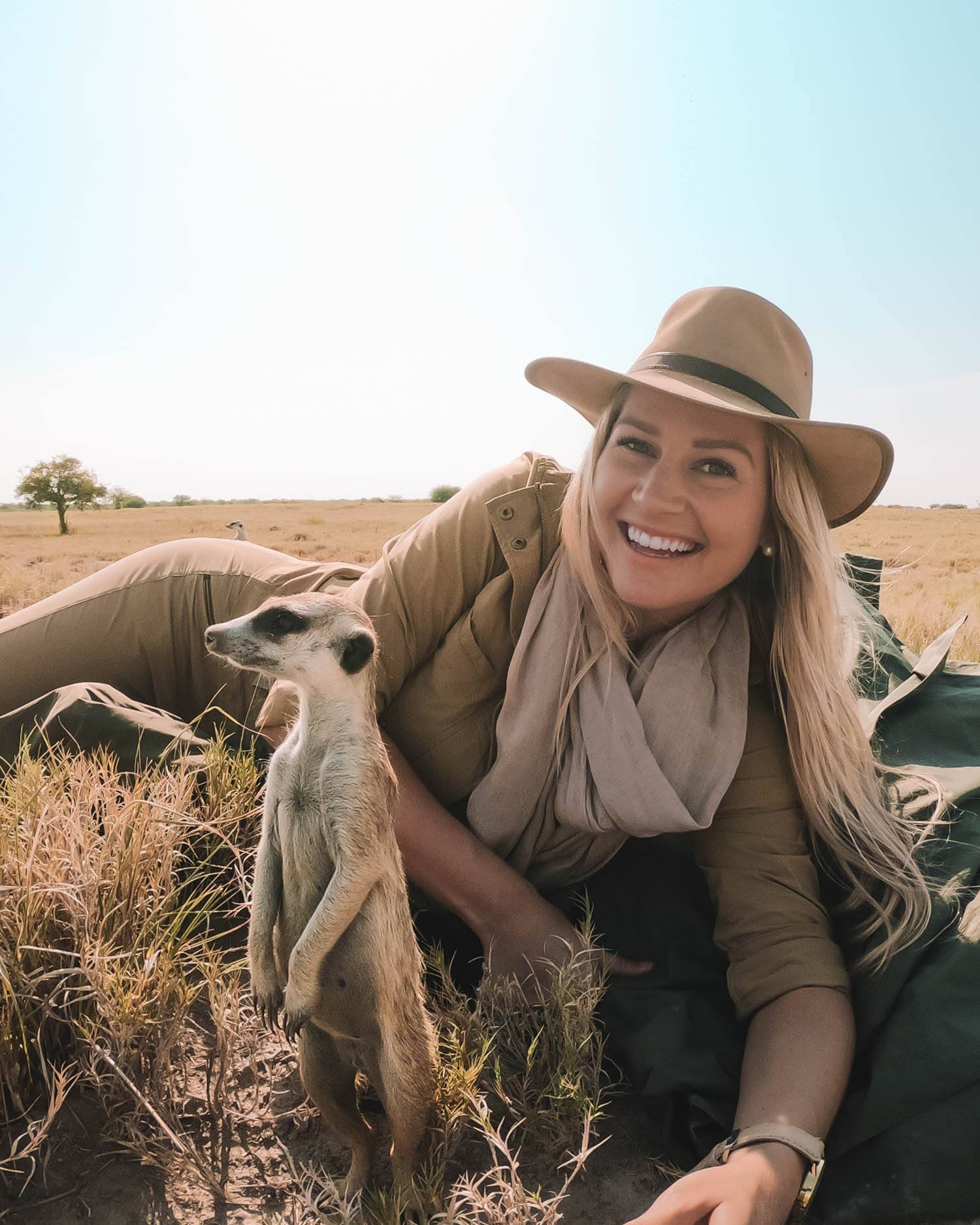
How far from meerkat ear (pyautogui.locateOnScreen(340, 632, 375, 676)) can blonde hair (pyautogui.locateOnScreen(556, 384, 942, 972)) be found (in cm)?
88

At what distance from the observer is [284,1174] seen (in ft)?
6.17

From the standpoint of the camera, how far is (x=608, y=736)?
7.81 feet

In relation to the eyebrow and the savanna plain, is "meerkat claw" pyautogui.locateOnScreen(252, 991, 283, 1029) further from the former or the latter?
the eyebrow

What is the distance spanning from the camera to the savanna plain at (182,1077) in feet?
5.76

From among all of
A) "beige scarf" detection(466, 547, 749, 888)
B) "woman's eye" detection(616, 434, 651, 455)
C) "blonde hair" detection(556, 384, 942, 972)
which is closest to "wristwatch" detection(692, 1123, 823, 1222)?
"blonde hair" detection(556, 384, 942, 972)

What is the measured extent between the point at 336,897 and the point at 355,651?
1.67 ft

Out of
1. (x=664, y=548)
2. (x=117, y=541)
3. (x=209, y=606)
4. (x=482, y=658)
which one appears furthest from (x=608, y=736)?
(x=117, y=541)

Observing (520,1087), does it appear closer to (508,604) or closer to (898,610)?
(508,604)

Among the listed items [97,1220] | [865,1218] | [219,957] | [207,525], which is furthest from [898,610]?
[207,525]

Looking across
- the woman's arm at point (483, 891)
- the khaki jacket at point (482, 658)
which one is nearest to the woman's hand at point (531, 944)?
the woman's arm at point (483, 891)

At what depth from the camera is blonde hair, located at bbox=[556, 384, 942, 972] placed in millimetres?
2283

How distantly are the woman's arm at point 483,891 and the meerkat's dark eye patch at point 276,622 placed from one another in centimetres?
87

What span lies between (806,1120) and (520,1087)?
0.71m

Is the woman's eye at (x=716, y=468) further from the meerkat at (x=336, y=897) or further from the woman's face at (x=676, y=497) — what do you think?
the meerkat at (x=336, y=897)
